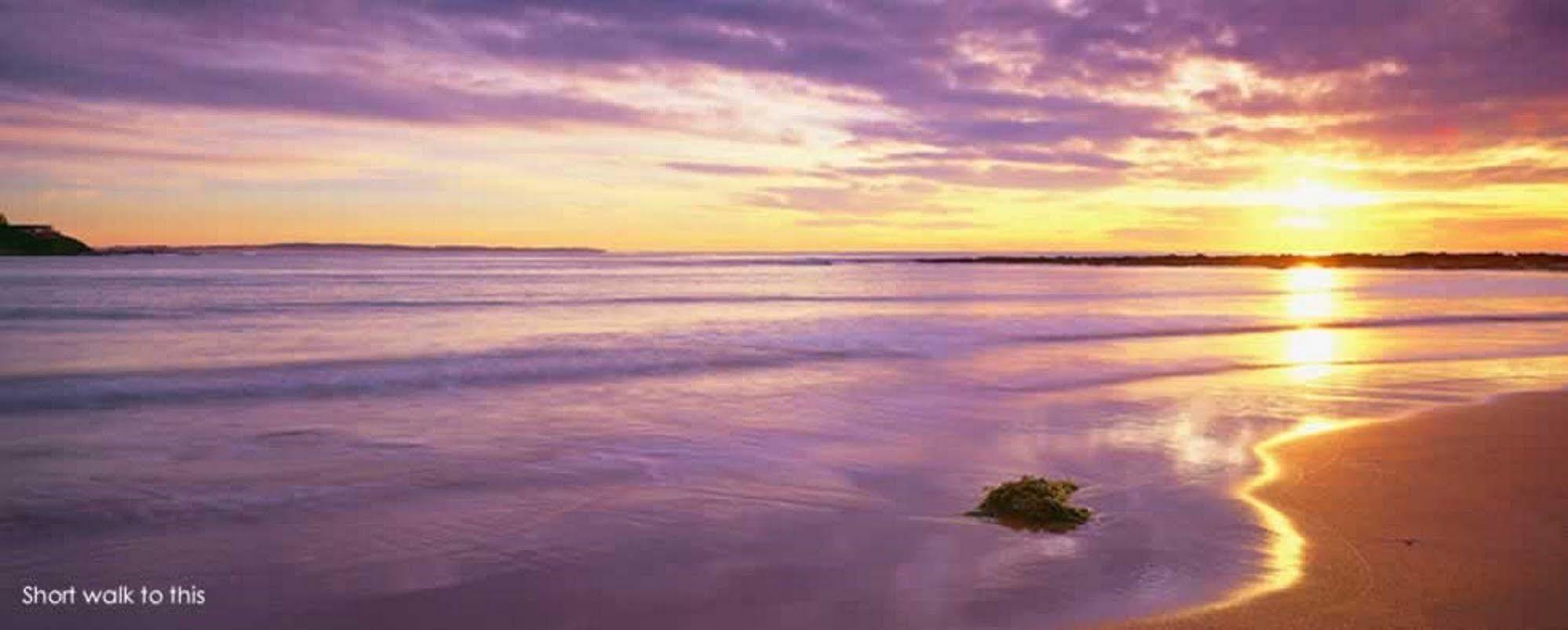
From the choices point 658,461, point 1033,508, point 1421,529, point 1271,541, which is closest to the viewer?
point 1271,541

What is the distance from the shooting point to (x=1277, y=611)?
5.29m

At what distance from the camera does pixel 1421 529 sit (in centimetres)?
680

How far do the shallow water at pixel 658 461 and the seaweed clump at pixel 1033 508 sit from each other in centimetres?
21

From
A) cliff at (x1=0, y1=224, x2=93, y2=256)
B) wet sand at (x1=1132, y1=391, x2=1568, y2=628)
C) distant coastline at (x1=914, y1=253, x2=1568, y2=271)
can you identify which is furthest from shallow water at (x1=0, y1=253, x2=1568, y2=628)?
cliff at (x1=0, y1=224, x2=93, y2=256)

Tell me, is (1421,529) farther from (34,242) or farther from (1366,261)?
(34,242)

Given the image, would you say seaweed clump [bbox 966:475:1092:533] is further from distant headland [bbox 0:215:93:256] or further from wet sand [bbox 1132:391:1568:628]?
distant headland [bbox 0:215:93:256]

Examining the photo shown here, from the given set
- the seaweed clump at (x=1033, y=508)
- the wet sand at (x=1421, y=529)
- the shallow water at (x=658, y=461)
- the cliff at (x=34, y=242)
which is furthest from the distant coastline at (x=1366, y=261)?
the cliff at (x=34, y=242)

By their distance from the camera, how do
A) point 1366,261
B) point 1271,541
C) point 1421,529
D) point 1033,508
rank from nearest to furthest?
point 1271,541, point 1421,529, point 1033,508, point 1366,261

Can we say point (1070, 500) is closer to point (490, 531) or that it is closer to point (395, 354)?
point (490, 531)

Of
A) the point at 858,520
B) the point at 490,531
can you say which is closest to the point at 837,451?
the point at 858,520

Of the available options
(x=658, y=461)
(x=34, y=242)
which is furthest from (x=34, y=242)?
(x=658, y=461)

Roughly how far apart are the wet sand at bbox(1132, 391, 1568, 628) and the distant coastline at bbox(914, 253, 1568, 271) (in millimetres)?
93275

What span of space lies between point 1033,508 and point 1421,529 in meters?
2.61

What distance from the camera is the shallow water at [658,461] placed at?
230 inches
